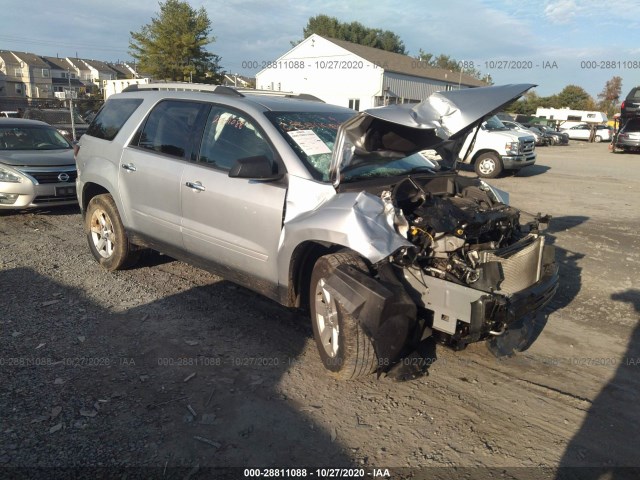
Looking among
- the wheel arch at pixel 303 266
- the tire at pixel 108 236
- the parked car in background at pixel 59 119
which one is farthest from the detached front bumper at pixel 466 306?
the parked car in background at pixel 59 119

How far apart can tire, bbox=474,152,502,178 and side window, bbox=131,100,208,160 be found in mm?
12024

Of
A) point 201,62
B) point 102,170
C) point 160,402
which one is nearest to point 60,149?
point 102,170

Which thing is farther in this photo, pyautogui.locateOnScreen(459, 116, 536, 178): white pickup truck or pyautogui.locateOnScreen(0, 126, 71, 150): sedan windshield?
pyautogui.locateOnScreen(459, 116, 536, 178): white pickup truck

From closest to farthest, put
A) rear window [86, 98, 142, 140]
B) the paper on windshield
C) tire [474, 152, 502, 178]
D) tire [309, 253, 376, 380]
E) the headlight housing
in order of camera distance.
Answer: tire [309, 253, 376, 380]
the paper on windshield
rear window [86, 98, 142, 140]
the headlight housing
tire [474, 152, 502, 178]

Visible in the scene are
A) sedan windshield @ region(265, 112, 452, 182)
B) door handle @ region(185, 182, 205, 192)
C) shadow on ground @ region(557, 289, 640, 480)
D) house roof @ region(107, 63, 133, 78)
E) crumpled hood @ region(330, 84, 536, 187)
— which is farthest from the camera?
house roof @ region(107, 63, 133, 78)

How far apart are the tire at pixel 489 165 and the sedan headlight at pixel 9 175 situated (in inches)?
485

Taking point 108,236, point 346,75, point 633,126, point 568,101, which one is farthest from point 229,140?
point 568,101

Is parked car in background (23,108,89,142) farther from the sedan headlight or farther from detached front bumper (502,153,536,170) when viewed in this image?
detached front bumper (502,153,536,170)

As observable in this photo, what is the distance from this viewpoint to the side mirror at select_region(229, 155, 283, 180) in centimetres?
369

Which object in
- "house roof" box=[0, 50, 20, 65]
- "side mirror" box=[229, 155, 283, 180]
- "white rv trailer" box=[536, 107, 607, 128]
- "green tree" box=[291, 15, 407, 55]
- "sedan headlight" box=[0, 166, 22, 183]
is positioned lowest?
"sedan headlight" box=[0, 166, 22, 183]

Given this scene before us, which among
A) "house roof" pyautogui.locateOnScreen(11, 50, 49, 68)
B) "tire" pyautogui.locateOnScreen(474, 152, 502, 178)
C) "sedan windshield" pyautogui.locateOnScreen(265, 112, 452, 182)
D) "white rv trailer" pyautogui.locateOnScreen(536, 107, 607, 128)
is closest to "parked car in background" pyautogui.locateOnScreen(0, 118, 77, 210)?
"sedan windshield" pyautogui.locateOnScreen(265, 112, 452, 182)

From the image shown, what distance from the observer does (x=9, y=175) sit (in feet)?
25.6

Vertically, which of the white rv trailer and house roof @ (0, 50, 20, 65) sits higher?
house roof @ (0, 50, 20, 65)

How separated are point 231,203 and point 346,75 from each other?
122ft
